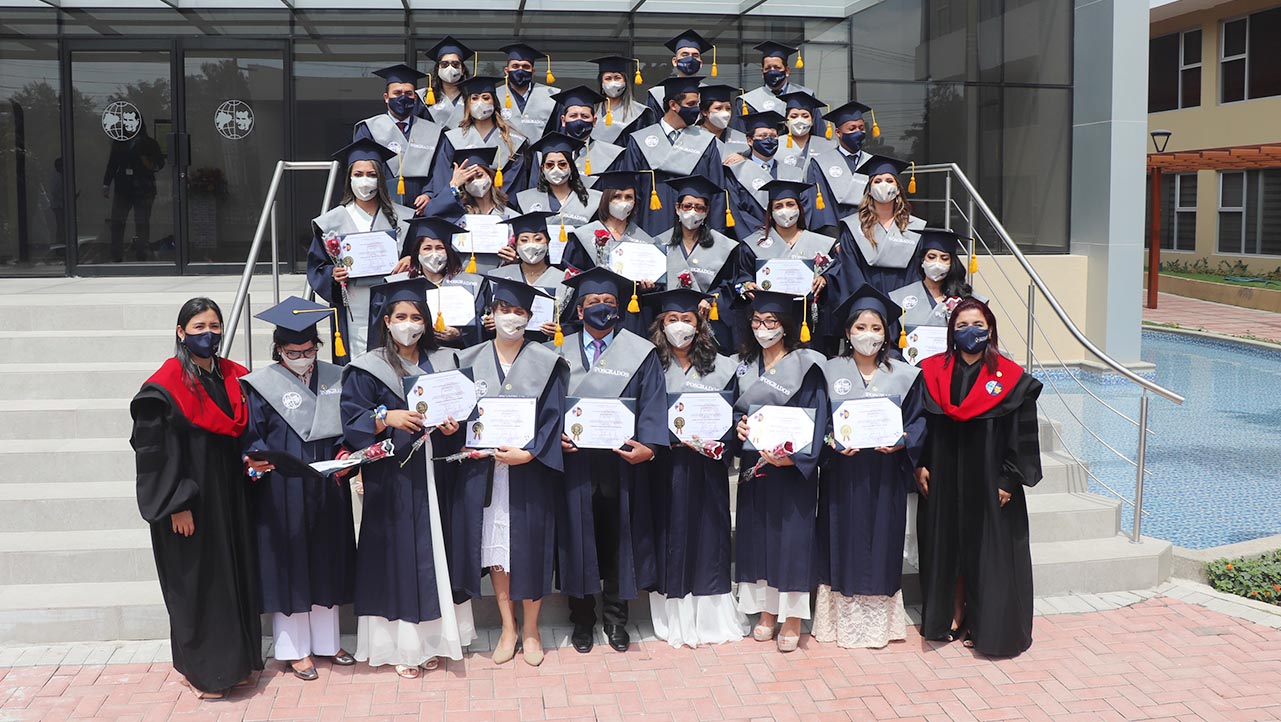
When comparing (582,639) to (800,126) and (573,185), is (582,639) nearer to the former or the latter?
(573,185)

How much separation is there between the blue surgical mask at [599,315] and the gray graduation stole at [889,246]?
2.10 m

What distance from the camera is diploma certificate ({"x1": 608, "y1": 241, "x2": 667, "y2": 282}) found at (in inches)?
262

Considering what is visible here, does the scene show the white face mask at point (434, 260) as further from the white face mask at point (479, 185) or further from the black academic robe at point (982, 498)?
the black academic robe at point (982, 498)

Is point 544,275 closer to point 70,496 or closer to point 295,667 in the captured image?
point 295,667

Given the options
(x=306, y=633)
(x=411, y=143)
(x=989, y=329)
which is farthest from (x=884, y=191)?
(x=306, y=633)

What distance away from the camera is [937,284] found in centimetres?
693

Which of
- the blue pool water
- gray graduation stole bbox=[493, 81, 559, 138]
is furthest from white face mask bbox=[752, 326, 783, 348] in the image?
gray graduation stole bbox=[493, 81, 559, 138]

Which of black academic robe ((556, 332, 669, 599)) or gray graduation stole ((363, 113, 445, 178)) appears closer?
black academic robe ((556, 332, 669, 599))

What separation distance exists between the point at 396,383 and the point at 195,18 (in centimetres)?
863

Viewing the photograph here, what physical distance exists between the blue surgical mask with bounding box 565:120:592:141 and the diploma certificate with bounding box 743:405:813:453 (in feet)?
9.99

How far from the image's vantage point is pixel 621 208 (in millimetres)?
6879

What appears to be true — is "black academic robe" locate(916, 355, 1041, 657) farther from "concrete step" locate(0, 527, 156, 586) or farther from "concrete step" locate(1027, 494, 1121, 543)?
"concrete step" locate(0, 527, 156, 586)

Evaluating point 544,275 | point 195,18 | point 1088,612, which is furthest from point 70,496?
point 195,18

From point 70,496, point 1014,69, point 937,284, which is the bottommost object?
point 70,496
